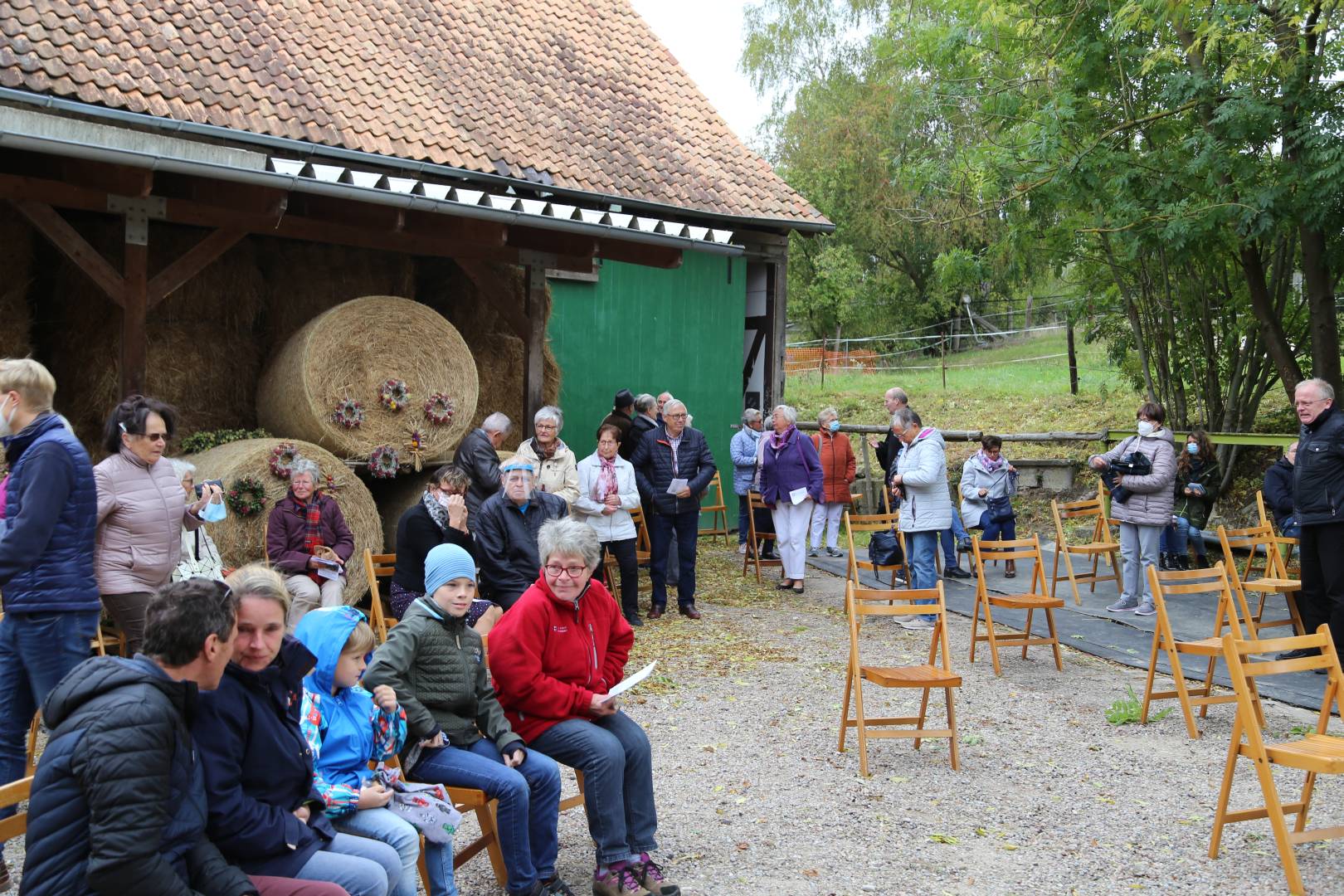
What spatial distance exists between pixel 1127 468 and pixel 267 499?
679 centimetres

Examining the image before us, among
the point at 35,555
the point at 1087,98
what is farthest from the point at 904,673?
the point at 1087,98

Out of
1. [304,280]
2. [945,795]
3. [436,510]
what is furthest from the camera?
[304,280]

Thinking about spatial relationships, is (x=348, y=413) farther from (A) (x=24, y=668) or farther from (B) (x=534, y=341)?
(A) (x=24, y=668)

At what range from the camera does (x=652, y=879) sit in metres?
4.05

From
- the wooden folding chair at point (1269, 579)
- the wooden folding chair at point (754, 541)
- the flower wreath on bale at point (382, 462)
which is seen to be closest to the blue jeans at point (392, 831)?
the flower wreath on bale at point (382, 462)

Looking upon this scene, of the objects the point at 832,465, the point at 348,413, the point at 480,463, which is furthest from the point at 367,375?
the point at 832,465

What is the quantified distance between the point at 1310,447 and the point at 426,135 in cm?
798

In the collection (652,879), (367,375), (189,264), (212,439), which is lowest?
(652,879)

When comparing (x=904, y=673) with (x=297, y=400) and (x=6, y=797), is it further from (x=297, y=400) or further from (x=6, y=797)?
(x=297, y=400)

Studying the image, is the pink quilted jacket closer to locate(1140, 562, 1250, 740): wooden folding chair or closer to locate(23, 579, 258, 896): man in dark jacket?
locate(23, 579, 258, 896): man in dark jacket

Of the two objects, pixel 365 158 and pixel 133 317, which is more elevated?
pixel 365 158

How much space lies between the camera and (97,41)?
903 centimetres

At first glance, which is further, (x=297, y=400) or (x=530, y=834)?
(x=297, y=400)

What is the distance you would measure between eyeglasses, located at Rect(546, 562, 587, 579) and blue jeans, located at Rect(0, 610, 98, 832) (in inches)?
69.8
